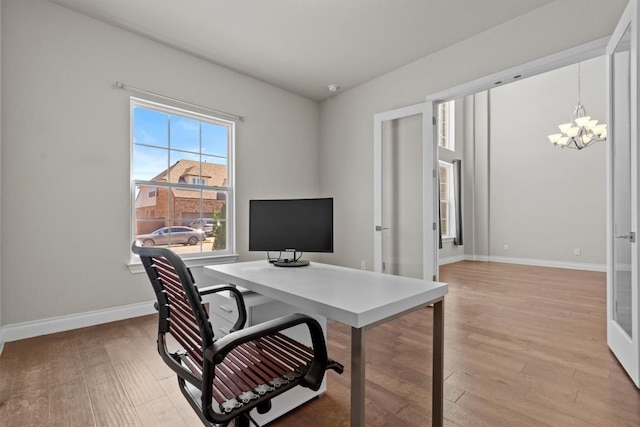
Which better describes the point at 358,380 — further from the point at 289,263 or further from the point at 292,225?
the point at 292,225

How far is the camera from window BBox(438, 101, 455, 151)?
6867 mm

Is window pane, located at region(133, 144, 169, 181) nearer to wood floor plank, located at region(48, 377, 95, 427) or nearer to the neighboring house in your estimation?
the neighboring house

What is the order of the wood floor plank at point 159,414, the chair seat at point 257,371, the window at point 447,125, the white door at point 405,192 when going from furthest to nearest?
Answer: the window at point 447,125 → the white door at point 405,192 → the wood floor plank at point 159,414 → the chair seat at point 257,371

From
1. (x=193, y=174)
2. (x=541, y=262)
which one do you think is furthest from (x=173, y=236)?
(x=541, y=262)

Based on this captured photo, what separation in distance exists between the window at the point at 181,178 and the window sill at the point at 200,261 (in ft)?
0.26

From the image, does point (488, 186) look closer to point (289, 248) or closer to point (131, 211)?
point (289, 248)

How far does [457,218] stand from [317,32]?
5537mm

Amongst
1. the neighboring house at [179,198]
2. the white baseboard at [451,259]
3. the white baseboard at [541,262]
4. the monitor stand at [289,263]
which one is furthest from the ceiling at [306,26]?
the white baseboard at [541,262]

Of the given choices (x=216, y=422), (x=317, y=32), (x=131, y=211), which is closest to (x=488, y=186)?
(x=317, y=32)

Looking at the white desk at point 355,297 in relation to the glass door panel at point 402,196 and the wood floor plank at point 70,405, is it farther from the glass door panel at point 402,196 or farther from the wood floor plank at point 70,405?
the glass door panel at point 402,196

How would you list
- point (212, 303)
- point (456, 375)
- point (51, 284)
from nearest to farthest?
point (212, 303), point (456, 375), point (51, 284)

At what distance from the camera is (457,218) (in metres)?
7.11

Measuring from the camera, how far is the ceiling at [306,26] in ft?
8.87

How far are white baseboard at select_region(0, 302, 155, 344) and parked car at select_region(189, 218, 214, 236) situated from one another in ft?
3.15
